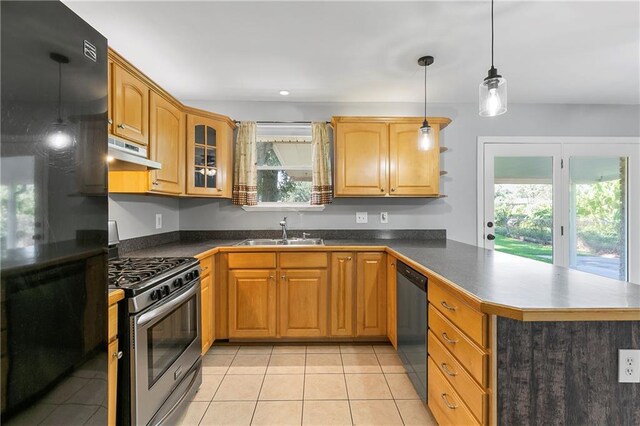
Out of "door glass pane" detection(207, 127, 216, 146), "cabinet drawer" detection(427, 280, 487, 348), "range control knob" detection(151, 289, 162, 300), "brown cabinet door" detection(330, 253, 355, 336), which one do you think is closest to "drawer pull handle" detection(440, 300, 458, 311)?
"cabinet drawer" detection(427, 280, 487, 348)

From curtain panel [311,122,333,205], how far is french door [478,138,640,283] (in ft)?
5.58

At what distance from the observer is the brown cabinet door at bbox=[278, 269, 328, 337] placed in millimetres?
2568

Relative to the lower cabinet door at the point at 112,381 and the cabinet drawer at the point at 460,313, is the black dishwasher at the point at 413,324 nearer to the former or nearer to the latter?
the cabinet drawer at the point at 460,313

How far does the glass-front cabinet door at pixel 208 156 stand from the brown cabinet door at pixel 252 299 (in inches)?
33.7

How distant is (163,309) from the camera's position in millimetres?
1509

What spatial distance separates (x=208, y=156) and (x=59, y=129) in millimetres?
2013

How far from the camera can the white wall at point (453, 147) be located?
321cm

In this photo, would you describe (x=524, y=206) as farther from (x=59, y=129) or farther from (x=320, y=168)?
(x=59, y=129)

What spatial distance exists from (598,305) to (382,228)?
2247 mm

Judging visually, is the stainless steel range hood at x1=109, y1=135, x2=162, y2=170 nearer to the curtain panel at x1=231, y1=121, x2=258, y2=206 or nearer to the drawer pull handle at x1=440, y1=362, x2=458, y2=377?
the curtain panel at x1=231, y1=121, x2=258, y2=206

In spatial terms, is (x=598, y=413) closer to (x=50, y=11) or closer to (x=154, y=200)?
(x=50, y=11)

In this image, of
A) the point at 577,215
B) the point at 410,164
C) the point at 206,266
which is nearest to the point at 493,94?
the point at 410,164

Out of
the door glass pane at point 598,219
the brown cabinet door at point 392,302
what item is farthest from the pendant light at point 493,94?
the door glass pane at point 598,219

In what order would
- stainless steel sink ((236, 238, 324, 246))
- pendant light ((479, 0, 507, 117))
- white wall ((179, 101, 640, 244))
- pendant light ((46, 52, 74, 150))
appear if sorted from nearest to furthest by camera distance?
pendant light ((46, 52, 74, 150))
pendant light ((479, 0, 507, 117))
stainless steel sink ((236, 238, 324, 246))
white wall ((179, 101, 640, 244))
